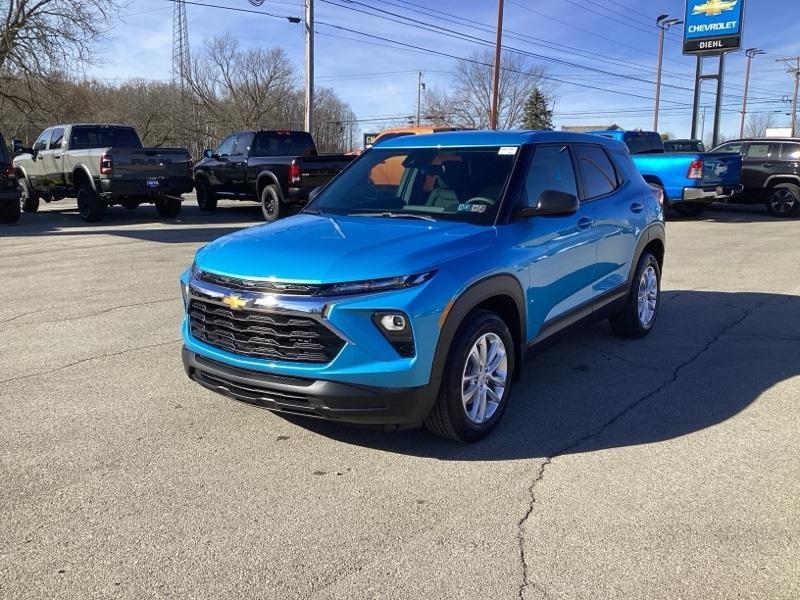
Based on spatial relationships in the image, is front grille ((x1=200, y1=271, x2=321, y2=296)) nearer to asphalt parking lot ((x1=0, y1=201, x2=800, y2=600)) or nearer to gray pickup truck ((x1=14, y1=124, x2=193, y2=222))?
asphalt parking lot ((x1=0, y1=201, x2=800, y2=600))

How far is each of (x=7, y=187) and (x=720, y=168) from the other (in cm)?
1571

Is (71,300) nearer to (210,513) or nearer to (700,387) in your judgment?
(210,513)

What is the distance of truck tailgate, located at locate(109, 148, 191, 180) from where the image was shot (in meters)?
14.0

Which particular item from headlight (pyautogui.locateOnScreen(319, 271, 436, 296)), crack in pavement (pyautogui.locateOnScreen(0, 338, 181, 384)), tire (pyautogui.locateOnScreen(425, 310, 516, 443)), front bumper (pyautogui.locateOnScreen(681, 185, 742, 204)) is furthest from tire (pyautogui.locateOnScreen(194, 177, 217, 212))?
headlight (pyautogui.locateOnScreen(319, 271, 436, 296))

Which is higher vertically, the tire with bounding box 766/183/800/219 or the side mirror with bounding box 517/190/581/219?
the side mirror with bounding box 517/190/581/219

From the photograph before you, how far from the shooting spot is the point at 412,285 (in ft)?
11.2

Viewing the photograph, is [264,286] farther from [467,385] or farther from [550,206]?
[550,206]

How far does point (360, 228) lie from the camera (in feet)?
13.6

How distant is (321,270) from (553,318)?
192cm

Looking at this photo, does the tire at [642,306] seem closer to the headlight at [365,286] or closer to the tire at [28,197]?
the headlight at [365,286]

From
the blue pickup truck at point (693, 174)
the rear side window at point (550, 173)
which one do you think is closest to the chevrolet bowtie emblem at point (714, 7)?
the blue pickup truck at point (693, 174)

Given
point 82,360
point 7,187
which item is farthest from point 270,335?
point 7,187

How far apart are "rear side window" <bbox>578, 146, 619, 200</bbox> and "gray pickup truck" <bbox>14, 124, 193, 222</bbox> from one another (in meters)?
11.1

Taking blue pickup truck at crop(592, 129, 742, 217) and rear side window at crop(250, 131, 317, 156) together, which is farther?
rear side window at crop(250, 131, 317, 156)
